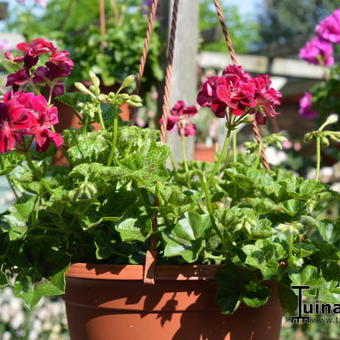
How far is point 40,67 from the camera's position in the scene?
1.22m

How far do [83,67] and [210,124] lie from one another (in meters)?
2.42

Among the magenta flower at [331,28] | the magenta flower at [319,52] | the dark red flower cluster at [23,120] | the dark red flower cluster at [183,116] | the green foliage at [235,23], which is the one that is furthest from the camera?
the green foliage at [235,23]

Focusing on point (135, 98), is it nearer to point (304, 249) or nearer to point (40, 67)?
point (40, 67)

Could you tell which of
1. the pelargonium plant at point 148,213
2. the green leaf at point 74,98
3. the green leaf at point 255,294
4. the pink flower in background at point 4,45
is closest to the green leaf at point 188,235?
the pelargonium plant at point 148,213

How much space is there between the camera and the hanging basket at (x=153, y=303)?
3.51 feet

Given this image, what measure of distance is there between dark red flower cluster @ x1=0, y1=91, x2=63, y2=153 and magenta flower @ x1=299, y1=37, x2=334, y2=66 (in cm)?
216

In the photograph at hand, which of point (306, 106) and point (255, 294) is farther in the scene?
point (306, 106)

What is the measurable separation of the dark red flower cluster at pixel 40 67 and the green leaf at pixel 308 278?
563mm

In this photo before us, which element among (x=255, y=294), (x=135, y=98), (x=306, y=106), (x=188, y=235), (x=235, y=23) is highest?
(x=135, y=98)

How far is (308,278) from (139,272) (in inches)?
11.4

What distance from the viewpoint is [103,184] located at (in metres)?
1.05

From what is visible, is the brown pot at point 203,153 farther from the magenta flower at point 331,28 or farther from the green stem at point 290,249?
the green stem at point 290,249

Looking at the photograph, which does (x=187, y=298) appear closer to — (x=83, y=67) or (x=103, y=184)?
(x=103, y=184)

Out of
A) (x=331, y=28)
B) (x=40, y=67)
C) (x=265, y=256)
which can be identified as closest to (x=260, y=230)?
(x=265, y=256)
